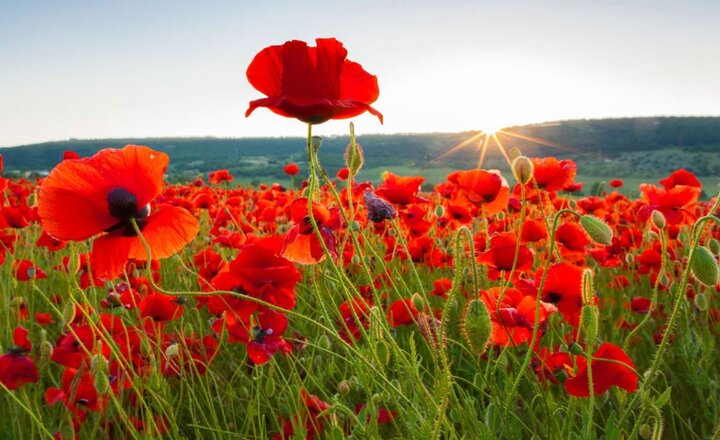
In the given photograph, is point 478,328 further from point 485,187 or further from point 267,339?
point 485,187

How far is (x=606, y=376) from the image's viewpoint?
4.00 feet

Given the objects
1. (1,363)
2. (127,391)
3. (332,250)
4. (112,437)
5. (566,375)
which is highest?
(332,250)

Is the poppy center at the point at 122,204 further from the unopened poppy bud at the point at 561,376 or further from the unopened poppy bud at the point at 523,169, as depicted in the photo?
the unopened poppy bud at the point at 561,376

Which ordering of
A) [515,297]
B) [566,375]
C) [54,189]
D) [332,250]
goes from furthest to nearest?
1. [566,375]
2. [515,297]
3. [332,250]
4. [54,189]

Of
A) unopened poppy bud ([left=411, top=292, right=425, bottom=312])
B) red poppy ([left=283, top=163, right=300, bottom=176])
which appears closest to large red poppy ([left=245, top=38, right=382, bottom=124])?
unopened poppy bud ([left=411, top=292, right=425, bottom=312])

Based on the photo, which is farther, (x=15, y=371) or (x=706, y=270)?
(x=15, y=371)

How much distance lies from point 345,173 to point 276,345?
2.59 m

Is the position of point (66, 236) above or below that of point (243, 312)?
above

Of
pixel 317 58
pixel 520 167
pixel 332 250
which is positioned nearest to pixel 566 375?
pixel 520 167

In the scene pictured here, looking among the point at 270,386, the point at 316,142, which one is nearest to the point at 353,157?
the point at 316,142

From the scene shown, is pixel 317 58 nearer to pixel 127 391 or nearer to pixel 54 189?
pixel 54 189

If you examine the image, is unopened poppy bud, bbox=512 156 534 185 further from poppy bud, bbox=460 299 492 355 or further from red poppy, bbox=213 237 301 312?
red poppy, bbox=213 237 301 312

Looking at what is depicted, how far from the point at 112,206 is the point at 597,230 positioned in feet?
3.22

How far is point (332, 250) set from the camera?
4.58 feet
